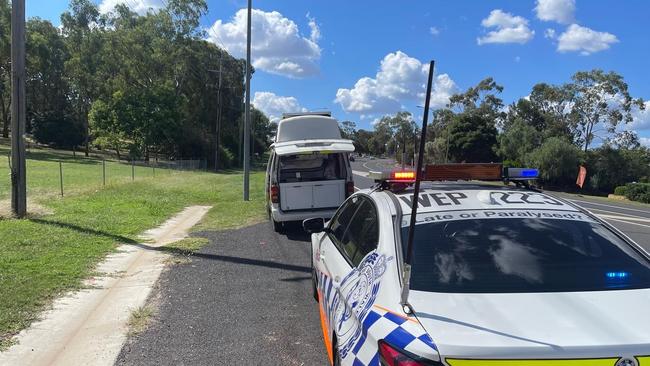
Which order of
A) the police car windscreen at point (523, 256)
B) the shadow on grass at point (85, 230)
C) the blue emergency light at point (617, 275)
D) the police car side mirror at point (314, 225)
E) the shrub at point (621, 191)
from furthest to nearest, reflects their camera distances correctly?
the shrub at point (621, 191), the shadow on grass at point (85, 230), the police car side mirror at point (314, 225), the blue emergency light at point (617, 275), the police car windscreen at point (523, 256)

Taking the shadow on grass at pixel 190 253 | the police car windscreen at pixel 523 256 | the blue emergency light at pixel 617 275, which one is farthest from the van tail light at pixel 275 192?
the blue emergency light at pixel 617 275

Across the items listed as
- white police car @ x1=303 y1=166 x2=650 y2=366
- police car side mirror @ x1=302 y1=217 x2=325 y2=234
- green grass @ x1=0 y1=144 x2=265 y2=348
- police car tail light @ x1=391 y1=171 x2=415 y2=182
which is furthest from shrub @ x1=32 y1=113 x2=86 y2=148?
police car tail light @ x1=391 y1=171 x2=415 y2=182

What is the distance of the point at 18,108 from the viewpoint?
39.4 feet

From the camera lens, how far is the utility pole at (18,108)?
38.5 feet

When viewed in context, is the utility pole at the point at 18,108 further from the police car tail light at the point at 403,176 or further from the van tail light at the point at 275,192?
the police car tail light at the point at 403,176

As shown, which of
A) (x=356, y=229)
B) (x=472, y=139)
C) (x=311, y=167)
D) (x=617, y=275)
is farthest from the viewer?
(x=472, y=139)

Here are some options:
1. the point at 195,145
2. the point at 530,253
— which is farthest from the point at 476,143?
the point at 530,253

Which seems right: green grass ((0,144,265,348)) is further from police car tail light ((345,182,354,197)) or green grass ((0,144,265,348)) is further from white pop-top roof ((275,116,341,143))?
police car tail light ((345,182,354,197))

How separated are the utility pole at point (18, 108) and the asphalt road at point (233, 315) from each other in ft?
19.2

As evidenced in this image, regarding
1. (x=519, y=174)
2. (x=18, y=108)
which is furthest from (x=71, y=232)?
(x=519, y=174)

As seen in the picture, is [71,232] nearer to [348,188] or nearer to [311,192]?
[311,192]

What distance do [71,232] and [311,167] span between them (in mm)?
5692

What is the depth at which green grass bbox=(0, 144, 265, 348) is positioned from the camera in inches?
232

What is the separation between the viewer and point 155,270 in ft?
25.0
